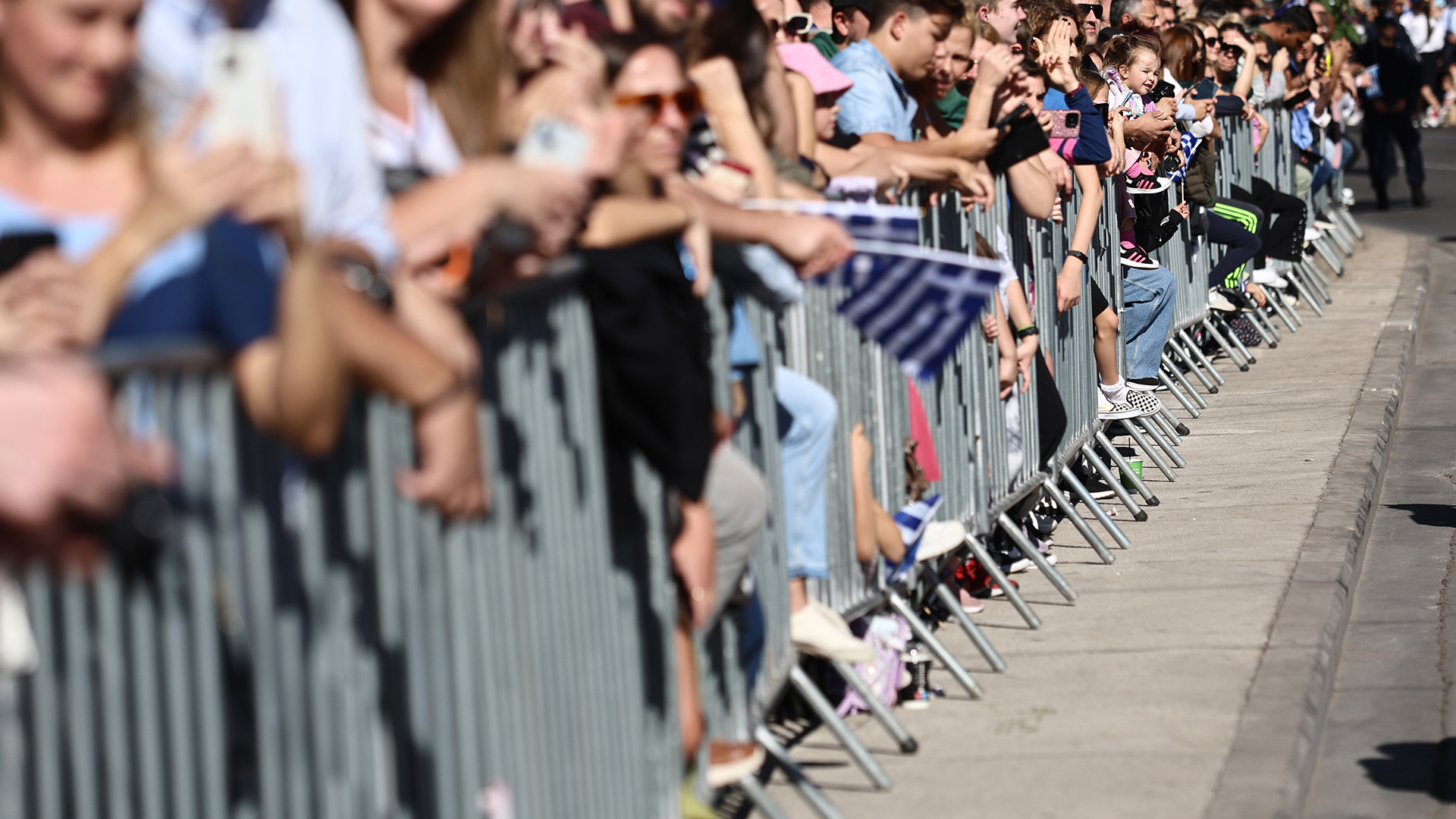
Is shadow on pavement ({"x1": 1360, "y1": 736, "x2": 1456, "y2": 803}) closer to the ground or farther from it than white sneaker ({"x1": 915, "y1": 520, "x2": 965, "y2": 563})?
closer to the ground

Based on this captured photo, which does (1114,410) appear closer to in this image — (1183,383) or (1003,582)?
(1183,383)

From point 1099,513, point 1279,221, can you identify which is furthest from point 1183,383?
point 1099,513

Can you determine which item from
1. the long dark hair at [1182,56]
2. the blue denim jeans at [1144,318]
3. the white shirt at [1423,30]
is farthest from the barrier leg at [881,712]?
the white shirt at [1423,30]

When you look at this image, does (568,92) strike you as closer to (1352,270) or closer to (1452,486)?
(1452,486)

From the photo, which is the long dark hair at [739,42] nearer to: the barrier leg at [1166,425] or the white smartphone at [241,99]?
the white smartphone at [241,99]

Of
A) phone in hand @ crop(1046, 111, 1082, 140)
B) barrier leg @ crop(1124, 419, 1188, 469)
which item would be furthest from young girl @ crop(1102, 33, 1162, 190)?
phone in hand @ crop(1046, 111, 1082, 140)

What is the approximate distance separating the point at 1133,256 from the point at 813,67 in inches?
215

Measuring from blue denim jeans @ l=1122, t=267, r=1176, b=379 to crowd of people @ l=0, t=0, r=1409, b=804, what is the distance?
11.3 feet

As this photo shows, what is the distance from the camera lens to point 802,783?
5289 millimetres

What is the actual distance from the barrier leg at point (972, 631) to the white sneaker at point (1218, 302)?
765 cm

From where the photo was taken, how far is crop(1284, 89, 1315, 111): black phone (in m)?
18.7

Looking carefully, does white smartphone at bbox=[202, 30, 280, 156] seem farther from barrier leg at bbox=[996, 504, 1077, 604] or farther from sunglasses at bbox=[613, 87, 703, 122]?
barrier leg at bbox=[996, 504, 1077, 604]

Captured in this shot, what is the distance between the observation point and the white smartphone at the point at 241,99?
2824mm

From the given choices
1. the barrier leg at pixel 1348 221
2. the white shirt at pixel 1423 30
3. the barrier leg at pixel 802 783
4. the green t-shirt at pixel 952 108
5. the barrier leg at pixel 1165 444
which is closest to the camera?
the barrier leg at pixel 802 783
